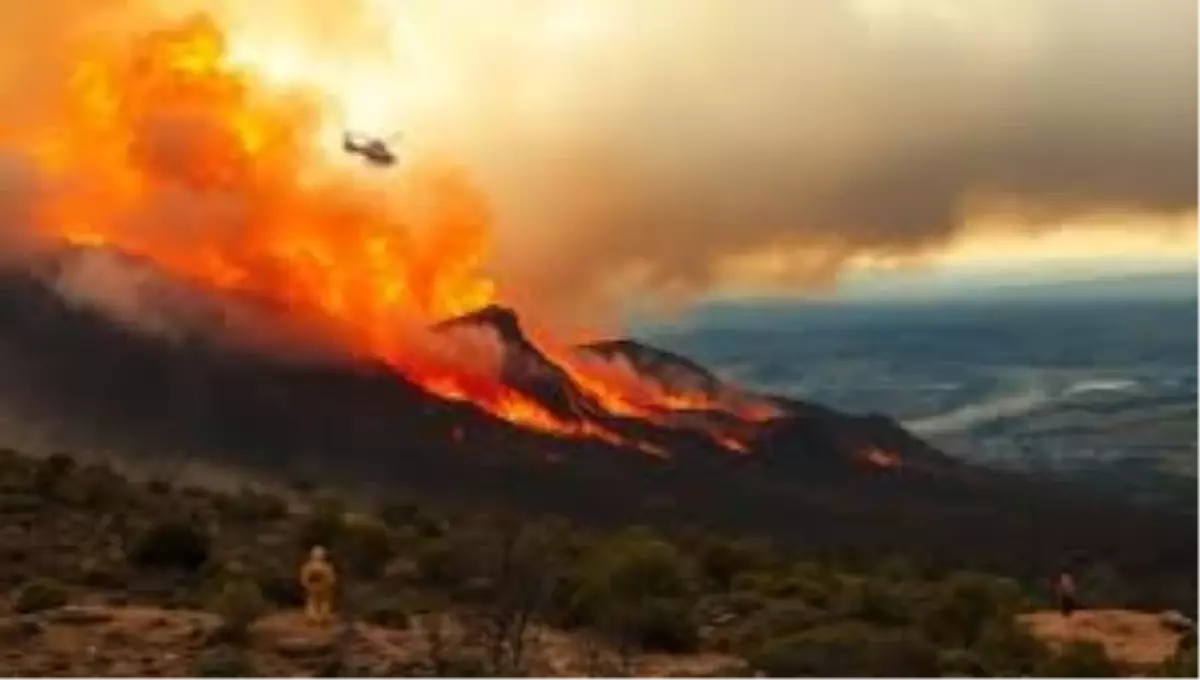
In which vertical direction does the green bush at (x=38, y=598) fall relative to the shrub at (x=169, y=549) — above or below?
below

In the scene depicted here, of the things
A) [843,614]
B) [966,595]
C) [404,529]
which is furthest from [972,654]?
[404,529]

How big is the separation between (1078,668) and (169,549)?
19937 mm

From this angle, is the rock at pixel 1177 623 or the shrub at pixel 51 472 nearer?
the rock at pixel 1177 623

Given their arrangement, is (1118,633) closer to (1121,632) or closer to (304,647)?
(1121,632)

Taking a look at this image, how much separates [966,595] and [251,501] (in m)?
24.8

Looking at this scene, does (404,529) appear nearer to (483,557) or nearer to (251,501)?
(251,501)

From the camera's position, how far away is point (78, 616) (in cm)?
3744

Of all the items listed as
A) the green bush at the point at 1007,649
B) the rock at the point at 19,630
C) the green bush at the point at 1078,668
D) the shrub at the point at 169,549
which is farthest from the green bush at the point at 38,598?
the green bush at the point at 1078,668

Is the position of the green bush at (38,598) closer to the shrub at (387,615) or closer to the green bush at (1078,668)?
the shrub at (387,615)

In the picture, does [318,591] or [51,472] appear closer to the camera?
[318,591]

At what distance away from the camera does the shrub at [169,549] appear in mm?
44344


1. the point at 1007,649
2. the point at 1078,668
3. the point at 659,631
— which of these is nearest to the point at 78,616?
the point at 659,631

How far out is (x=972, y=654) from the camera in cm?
3969

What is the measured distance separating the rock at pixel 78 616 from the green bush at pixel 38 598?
1.70 ft
